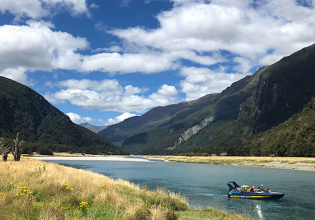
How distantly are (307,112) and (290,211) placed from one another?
591ft

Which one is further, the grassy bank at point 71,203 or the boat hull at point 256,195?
the boat hull at point 256,195

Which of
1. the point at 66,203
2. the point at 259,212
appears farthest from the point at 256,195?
the point at 66,203

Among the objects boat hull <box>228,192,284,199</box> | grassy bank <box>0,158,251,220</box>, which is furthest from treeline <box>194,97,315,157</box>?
grassy bank <box>0,158,251,220</box>

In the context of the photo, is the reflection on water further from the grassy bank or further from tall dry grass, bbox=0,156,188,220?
tall dry grass, bbox=0,156,188,220

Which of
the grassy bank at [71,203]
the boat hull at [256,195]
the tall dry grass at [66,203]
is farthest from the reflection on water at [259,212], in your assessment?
the tall dry grass at [66,203]

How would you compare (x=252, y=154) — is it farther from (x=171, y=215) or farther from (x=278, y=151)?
(x=171, y=215)

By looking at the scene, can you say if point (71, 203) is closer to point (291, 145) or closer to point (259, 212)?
point (259, 212)

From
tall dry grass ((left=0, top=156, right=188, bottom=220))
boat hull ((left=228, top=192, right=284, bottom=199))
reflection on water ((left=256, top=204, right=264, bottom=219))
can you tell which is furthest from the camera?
boat hull ((left=228, top=192, right=284, bottom=199))

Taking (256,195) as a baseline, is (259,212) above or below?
below

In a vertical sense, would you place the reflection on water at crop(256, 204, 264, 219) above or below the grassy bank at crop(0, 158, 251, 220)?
below

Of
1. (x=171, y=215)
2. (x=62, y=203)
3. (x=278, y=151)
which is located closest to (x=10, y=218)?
(x=62, y=203)

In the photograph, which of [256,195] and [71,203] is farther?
[256,195]

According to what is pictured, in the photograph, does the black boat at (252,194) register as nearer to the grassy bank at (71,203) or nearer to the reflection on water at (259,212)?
the reflection on water at (259,212)

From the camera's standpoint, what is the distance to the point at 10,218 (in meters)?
10.7
